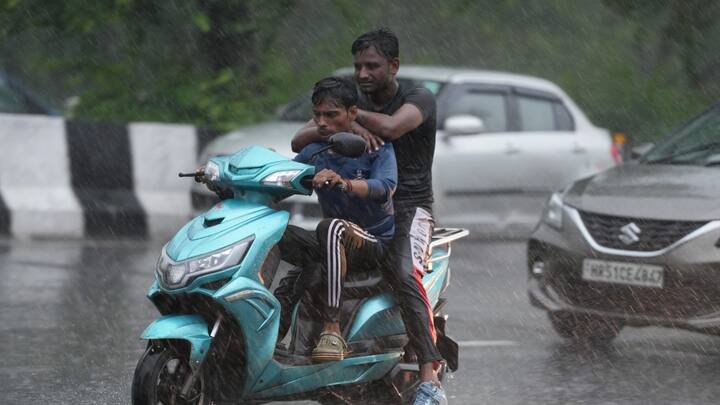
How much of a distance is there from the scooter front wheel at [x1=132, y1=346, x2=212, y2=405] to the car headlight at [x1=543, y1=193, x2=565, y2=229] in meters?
3.88

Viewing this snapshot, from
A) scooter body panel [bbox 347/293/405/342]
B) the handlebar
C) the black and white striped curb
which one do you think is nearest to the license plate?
scooter body panel [bbox 347/293/405/342]

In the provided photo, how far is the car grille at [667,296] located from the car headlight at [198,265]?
3375mm

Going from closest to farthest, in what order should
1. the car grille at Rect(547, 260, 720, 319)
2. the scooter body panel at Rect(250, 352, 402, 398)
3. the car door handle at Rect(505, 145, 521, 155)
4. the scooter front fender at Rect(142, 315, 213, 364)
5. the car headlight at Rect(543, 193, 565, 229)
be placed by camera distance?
the scooter front fender at Rect(142, 315, 213, 364) → the scooter body panel at Rect(250, 352, 402, 398) → the car grille at Rect(547, 260, 720, 319) → the car headlight at Rect(543, 193, 565, 229) → the car door handle at Rect(505, 145, 521, 155)

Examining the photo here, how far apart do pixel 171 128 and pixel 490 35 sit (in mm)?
16922

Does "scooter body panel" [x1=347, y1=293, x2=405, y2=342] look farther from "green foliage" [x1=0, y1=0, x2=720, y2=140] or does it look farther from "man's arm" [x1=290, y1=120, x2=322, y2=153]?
"green foliage" [x1=0, y1=0, x2=720, y2=140]

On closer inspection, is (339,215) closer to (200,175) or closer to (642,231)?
(200,175)

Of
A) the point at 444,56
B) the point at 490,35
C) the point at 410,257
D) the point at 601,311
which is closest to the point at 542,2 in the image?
the point at 490,35

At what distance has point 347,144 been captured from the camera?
19.9 feet

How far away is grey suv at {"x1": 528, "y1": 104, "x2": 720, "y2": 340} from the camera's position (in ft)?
28.2

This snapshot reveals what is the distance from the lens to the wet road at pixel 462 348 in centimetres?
757

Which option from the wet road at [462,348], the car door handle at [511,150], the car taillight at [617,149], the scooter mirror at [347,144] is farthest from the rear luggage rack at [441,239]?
the car taillight at [617,149]

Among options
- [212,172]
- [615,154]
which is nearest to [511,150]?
[615,154]

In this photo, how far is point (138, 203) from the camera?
1412 cm

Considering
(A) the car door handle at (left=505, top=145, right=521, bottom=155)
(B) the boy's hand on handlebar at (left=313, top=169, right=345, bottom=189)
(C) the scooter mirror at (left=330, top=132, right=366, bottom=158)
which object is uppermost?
(C) the scooter mirror at (left=330, top=132, right=366, bottom=158)
